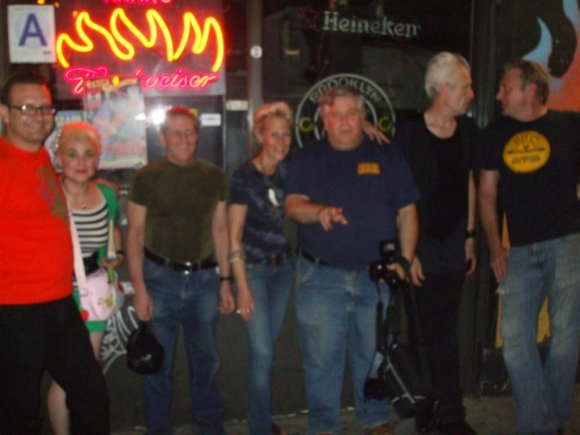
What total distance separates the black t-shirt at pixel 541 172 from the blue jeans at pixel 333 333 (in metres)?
0.97

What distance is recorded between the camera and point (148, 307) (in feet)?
12.7

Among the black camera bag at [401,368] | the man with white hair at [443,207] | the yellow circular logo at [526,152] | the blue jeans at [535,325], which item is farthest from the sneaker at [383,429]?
the yellow circular logo at [526,152]

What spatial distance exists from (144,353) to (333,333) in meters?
1.04

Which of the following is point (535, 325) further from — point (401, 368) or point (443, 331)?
point (401, 368)

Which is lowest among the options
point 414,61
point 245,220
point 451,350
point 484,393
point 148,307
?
point 484,393

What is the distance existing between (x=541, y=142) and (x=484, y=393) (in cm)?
196

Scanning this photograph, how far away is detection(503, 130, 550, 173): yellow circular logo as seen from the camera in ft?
13.1

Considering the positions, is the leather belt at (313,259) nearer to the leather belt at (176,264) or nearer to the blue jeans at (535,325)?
the leather belt at (176,264)

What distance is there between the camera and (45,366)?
3.36 m

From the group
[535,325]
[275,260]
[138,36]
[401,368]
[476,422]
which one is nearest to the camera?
[401,368]

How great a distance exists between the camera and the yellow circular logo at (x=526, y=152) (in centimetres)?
400

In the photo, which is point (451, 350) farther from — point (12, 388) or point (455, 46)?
point (12, 388)

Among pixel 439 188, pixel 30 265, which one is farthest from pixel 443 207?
pixel 30 265

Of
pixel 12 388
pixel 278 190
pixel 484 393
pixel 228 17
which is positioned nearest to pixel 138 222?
pixel 278 190
